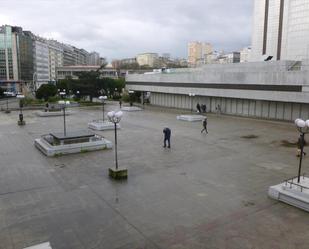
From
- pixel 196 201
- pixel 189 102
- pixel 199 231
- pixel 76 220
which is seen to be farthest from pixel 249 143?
pixel 189 102

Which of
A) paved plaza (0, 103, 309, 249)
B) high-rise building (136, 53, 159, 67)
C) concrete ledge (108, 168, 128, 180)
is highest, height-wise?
high-rise building (136, 53, 159, 67)

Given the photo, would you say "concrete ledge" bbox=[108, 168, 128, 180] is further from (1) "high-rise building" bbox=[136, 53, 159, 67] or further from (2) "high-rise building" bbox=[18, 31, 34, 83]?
(1) "high-rise building" bbox=[136, 53, 159, 67]

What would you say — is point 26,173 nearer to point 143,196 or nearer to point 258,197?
point 143,196

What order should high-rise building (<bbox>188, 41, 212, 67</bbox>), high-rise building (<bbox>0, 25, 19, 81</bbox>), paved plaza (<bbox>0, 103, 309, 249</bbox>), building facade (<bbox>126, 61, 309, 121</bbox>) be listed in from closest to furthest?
paved plaza (<bbox>0, 103, 309, 249</bbox>) < building facade (<bbox>126, 61, 309, 121</bbox>) < high-rise building (<bbox>0, 25, 19, 81</bbox>) < high-rise building (<bbox>188, 41, 212, 67</bbox>)

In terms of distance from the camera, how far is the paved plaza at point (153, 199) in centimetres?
731

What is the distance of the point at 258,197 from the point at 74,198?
6334 millimetres

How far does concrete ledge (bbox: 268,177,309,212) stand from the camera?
8993 millimetres

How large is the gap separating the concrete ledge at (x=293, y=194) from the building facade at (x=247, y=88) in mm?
18678

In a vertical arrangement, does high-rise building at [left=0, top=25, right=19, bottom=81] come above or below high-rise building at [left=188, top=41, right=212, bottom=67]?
below

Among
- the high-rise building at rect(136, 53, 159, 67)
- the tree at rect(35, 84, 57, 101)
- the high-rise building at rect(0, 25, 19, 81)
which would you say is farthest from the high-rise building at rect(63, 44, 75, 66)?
the tree at rect(35, 84, 57, 101)

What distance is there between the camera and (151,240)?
23.7ft

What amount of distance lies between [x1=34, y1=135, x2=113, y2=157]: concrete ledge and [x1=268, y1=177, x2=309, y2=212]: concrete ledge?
9.99 meters

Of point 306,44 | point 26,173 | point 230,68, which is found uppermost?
point 306,44

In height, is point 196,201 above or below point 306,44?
below
